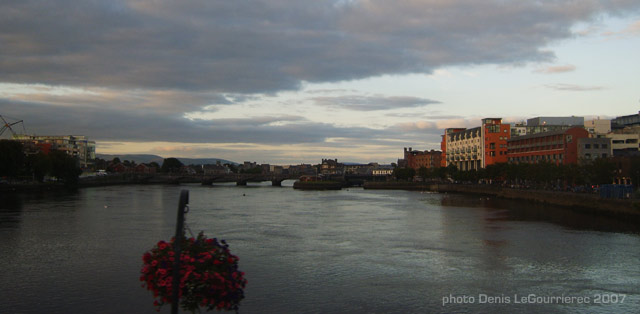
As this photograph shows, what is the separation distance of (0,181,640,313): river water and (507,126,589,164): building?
5522 cm

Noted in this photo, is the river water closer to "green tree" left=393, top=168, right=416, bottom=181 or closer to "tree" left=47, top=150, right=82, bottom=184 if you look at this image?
"tree" left=47, top=150, right=82, bottom=184

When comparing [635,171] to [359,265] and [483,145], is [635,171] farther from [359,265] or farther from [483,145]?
[359,265]

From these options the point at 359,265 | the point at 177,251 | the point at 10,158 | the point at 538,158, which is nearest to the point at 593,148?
the point at 538,158

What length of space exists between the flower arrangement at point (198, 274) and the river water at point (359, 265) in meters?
9.71

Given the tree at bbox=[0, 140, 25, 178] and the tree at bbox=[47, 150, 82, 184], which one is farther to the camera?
the tree at bbox=[47, 150, 82, 184]

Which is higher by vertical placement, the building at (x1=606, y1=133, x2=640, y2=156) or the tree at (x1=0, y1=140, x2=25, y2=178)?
the building at (x1=606, y1=133, x2=640, y2=156)

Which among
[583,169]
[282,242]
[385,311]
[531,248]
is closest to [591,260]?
[531,248]

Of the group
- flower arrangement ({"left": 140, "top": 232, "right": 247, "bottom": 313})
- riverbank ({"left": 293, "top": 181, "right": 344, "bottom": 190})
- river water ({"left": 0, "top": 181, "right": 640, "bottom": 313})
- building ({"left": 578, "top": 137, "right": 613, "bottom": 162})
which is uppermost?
building ({"left": 578, "top": 137, "right": 613, "bottom": 162})

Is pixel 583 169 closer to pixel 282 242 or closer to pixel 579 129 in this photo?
pixel 579 129

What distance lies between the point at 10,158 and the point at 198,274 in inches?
3807

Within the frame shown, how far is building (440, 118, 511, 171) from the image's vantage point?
134m

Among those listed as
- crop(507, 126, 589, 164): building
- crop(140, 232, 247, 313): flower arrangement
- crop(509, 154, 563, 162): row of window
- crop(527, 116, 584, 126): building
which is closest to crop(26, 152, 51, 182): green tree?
crop(507, 126, 589, 164): building

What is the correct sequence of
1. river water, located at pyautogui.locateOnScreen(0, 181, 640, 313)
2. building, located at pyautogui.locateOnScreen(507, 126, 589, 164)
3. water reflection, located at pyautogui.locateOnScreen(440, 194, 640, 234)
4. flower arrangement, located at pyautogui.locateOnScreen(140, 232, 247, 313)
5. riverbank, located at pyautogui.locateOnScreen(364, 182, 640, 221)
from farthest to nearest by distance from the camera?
building, located at pyautogui.locateOnScreen(507, 126, 589, 164) < riverbank, located at pyautogui.locateOnScreen(364, 182, 640, 221) < water reflection, located at pyautogui.locateOnScreen(440, 194, 640, 234) < river water, located at pyautogui.locateOnScreen(0, 181, 640, 313) < flower arrangement, located at pyautogui.locateOnScreen(140, 232, 247, 313)

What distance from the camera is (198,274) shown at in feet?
30.5
